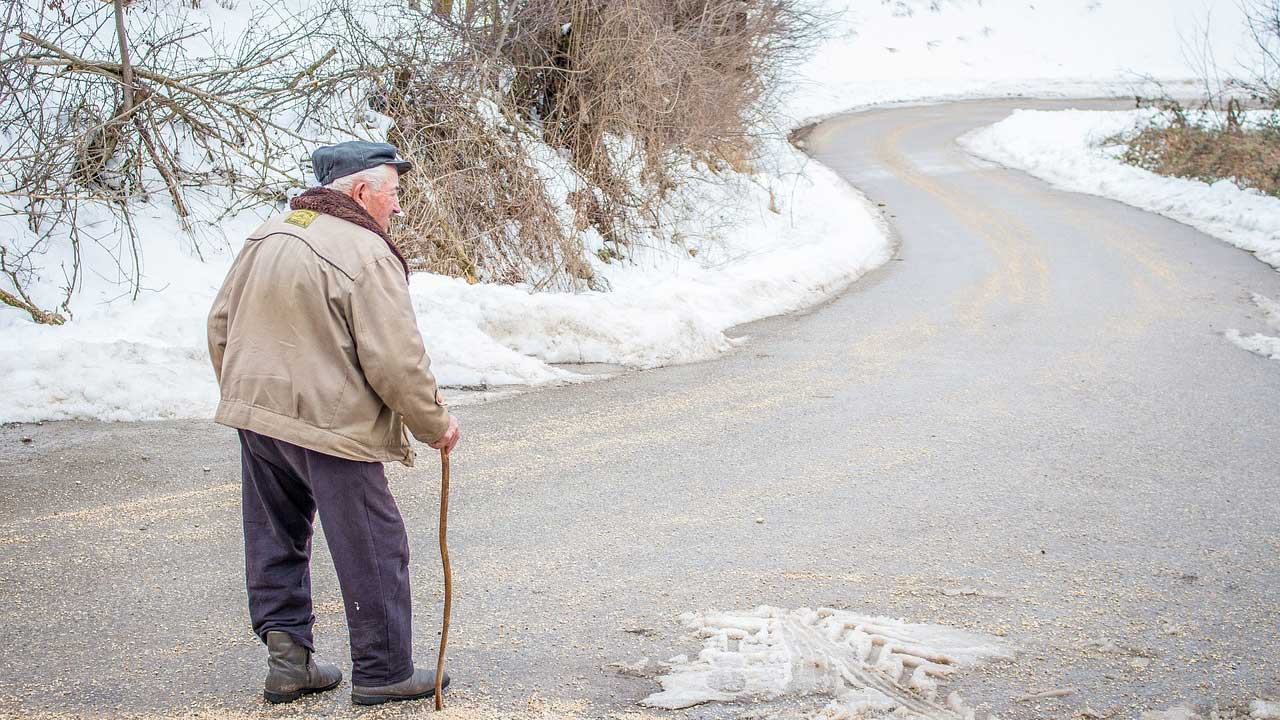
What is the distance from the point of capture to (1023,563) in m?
4.55

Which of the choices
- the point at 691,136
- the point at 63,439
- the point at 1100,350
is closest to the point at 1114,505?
the point at 1100,350

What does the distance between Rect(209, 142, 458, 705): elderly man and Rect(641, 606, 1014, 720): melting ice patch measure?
101 cm

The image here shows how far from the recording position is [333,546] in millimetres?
3111

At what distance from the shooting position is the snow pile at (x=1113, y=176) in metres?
14.3

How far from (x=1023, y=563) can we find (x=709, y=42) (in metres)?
11.5

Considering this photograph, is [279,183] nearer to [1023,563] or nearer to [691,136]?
[691,136]

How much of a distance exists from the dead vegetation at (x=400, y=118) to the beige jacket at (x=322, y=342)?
5.59 metres

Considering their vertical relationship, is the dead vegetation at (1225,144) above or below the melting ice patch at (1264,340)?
above

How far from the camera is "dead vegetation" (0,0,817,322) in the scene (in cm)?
842

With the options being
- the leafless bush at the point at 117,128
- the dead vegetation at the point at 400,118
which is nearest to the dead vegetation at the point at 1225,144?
the dead vegetation at the point at 400,118

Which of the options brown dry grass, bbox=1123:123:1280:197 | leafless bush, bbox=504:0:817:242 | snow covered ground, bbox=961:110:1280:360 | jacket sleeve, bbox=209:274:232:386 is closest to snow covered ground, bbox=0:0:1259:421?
leafless bush, bbox=504:0:817:242

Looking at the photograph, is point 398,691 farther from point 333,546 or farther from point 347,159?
point 347,159

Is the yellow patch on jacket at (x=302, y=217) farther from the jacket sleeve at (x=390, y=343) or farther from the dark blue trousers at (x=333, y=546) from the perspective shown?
the dark blue trousers at (x=333, y=546)

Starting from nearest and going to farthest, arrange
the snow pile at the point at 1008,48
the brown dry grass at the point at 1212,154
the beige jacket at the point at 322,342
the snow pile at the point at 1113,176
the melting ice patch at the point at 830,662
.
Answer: the beige jacket at the point at 322,342, the melting ice patch at the point at 830,662, the snow pile at the point at 1113,176, the brown dry grass at the point at 1212,154, the snow pile at the point at 1008,48
